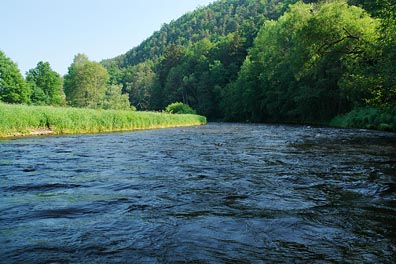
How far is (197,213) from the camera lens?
3916 millimetres

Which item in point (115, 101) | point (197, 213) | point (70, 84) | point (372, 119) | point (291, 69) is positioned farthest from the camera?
point (70, 84)

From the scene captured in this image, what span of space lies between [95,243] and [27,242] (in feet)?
2.10

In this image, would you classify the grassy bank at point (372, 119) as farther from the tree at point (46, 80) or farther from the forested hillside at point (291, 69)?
the tree at point (46, 80)

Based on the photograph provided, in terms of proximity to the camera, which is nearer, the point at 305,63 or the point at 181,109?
the point at 305,63

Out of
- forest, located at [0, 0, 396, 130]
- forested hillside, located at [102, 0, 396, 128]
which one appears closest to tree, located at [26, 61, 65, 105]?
forest, located at [0, 0, 396, 130]

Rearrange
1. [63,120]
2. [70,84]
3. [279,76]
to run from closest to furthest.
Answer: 1. [63,120]
2. [279,76]
3. [70,84]

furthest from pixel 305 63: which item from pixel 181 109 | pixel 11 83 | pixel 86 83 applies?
pixel 86 83

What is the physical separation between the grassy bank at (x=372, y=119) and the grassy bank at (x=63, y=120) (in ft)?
58.4

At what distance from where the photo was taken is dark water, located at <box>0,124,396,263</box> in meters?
2.77

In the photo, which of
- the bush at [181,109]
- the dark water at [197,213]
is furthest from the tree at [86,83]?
the dark water at [197,213]

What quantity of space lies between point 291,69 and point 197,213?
1520 inches

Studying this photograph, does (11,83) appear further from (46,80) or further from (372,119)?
(372,119)

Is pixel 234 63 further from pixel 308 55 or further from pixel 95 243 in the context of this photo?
pixel 95 243

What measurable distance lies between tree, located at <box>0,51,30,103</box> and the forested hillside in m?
34.5
